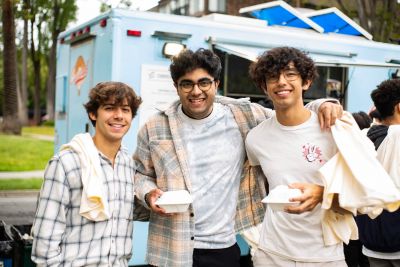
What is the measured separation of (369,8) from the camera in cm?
1273

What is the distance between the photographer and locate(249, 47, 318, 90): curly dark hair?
2734 millimetres

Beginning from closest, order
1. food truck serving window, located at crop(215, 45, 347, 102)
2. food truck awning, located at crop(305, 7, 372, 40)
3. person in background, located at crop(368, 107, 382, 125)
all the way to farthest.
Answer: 1. person in background, located at crop(368, 107, 382, 125)
2. food truck serving window, located at crop(215, 45, 347, 102)
3. food truck awning, located at crop(305, 7, 372, 40)

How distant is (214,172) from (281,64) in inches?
29.8

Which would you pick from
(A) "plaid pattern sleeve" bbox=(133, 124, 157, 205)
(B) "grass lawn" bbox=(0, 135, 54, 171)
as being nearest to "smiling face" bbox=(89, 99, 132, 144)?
(A) "plaid pattern sleeve" bbox=(133, 124, 157, 205)

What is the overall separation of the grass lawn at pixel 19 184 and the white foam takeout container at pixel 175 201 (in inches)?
375

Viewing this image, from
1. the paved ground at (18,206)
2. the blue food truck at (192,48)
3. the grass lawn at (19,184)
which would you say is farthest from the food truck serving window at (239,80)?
the grass lawn at (19,184)

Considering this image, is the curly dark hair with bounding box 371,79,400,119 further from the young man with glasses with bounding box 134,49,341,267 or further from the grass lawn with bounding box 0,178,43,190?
the grass lawn with bounding box 0,178,43,190

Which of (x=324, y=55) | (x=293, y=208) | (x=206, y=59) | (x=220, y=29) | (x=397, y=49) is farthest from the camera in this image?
(x=397, y=49)

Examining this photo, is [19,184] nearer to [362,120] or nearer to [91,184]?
[362,120]

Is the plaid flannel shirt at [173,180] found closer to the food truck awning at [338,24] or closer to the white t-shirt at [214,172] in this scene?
the white t-shirt at [214,172]

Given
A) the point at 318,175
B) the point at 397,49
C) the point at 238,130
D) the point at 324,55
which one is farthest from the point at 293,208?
the point at 397,49

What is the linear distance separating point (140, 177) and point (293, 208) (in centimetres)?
101

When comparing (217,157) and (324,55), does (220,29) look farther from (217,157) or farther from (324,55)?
(217,157)

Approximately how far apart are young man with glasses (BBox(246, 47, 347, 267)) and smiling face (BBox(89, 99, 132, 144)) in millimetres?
797
